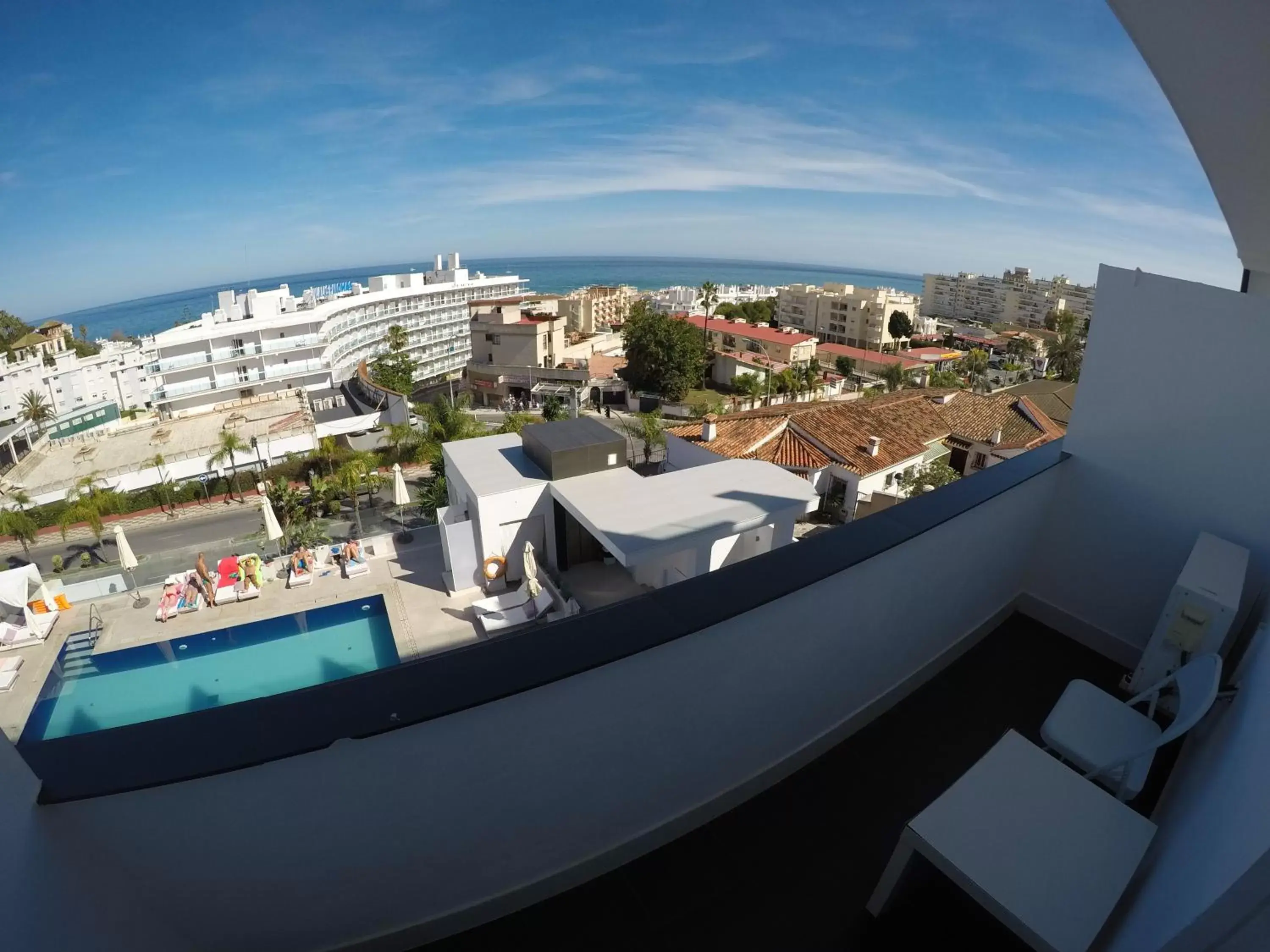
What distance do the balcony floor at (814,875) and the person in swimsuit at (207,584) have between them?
1144 cm

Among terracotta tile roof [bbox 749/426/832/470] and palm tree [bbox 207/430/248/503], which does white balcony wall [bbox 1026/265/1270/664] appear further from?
palm tree [bbox 207/430/248/503]

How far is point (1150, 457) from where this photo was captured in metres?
3.56

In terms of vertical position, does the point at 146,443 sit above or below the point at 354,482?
below

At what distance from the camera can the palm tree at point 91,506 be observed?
17484 millimetres

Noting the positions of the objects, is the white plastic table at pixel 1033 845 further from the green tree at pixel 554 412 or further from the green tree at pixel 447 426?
the green tree at pixel 554 412

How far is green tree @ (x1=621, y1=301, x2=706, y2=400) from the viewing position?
3791 centimetres

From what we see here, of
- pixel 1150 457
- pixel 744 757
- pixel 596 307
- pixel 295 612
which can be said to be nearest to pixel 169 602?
pixel 295 612

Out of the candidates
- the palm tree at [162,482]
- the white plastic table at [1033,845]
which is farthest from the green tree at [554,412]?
the white plastic table at [1033,845]

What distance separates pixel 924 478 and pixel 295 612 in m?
16.8

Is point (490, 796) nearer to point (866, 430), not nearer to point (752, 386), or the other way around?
point (866, 430)

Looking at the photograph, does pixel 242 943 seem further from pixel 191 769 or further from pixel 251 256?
pixel 251 256

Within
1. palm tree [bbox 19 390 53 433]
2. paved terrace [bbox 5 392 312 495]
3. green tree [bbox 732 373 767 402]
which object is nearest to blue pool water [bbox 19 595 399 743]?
paved terrace [bbox 5 392 312 495]

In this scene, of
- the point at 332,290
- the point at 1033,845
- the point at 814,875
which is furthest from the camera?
A: the point at 332,290

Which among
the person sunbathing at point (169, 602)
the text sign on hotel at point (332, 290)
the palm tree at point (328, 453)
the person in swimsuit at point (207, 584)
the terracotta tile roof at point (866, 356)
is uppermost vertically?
the text sign on hotel at point (332, 290)
